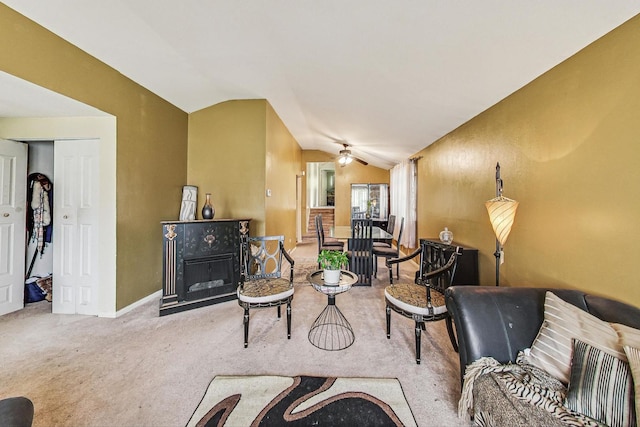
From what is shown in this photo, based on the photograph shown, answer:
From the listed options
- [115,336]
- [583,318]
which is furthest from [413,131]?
[115,336]

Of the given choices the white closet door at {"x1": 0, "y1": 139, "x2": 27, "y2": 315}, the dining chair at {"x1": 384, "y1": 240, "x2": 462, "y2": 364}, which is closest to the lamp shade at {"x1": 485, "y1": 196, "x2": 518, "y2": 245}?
the dining chair at {"x1": 384, "y1": 240, "x2": 462, "y2": 364}

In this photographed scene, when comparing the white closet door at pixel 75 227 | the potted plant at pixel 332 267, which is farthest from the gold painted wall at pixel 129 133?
the potted plant at pixel 332 267

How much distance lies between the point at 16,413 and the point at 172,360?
3.73ft

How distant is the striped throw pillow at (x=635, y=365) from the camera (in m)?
0.92

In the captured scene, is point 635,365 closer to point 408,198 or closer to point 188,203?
point 188,203

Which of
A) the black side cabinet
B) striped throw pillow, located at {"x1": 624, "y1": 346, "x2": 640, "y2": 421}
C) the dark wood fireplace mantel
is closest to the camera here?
striped throw pillow, located at {"x1": 624, "y1": 346, "x2": 640, "y2": 421}

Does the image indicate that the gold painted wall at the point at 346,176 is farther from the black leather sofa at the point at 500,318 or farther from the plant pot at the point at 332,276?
the black leather sofa at the point at 500,318

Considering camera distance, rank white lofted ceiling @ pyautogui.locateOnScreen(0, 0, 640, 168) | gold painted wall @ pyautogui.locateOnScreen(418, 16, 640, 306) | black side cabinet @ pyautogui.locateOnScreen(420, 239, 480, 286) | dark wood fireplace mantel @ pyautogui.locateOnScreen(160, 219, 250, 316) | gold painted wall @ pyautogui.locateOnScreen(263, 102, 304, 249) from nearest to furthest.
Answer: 1. gold painted wall @ pyautogui.locateOnScreen(418, 16, 640, 306)
2. white lofted ceiling @ pyautogui.locateOnScreen(0, 0, 640, 168)
3. black side cabinet @ pyautogui.locateOnScreen(420, 239, 480, 286)
4. dark wood fireplace mantel @ pyautogui.locateOnScreen(160, 219, 250, 316)
5. gold painted wall @ pyautogui.locateOnScreen(263, 102, 304, 249)

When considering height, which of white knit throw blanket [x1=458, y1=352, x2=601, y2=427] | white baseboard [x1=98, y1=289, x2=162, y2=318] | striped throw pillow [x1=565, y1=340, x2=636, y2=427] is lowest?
white baseboard [x1=98, y1=289, x2=162, y2=318]

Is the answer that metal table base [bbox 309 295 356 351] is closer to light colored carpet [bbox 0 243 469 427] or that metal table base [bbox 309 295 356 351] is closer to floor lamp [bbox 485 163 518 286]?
light colored carpet [bbox 0 243 469 427]

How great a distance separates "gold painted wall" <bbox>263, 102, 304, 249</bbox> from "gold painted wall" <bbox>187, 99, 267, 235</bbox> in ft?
0.43

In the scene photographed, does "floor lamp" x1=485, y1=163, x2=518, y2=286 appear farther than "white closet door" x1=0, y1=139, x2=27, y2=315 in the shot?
No

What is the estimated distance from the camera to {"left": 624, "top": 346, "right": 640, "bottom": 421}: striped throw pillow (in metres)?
0.92

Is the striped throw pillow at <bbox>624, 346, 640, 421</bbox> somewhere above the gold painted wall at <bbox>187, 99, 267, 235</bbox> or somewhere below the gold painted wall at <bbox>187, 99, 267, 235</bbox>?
below
